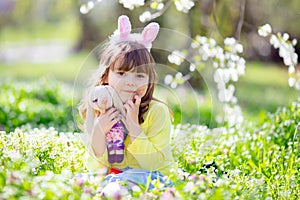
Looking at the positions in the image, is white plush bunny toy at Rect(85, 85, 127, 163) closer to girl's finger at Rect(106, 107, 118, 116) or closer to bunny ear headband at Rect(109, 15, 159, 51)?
girl's finger at Rect(106, 107, 118, 116)

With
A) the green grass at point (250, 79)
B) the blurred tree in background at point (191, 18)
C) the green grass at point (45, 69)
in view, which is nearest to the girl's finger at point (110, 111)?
the green grass at point (250, 79)

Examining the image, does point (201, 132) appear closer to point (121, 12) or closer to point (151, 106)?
point (151, 106)

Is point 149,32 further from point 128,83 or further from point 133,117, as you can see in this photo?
point 133,117

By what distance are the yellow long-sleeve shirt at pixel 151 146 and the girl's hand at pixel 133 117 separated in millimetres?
28

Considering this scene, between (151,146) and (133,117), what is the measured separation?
155mm

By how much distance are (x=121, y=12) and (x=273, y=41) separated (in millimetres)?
6088

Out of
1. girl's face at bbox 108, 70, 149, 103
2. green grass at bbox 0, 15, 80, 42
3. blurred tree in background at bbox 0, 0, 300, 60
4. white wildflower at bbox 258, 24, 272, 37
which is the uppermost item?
green grass at bbox 0, 15, 80, 42

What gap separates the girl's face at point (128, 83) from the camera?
2.90m

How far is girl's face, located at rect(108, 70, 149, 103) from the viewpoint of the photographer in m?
2.90

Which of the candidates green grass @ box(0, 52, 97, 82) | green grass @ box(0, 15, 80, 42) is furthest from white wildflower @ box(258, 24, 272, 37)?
green grass @ box(0, 15, 80, 42)

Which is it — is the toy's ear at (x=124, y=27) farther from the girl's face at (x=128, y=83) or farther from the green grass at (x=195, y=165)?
the green grass at (x=195, y=165)

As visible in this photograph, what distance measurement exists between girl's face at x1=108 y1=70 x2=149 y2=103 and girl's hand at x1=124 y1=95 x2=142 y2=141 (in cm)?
3

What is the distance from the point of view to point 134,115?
290 cm

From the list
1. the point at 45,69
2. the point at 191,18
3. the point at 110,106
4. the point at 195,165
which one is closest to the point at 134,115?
the point at 110,106
